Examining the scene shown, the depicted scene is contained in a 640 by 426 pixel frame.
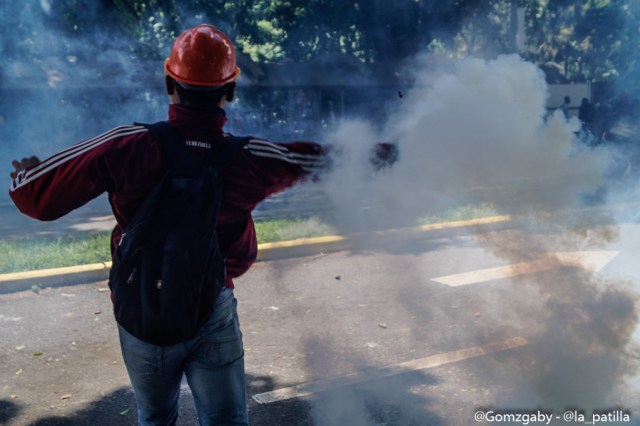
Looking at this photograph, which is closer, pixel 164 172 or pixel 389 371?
pixel 164 172

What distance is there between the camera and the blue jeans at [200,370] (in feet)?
6.91

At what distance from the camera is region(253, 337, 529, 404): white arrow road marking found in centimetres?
391

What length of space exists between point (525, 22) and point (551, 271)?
94.8ft

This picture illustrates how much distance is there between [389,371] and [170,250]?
259 centimetres

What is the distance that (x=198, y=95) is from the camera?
6.89ft

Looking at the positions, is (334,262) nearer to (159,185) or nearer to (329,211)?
(329,211)

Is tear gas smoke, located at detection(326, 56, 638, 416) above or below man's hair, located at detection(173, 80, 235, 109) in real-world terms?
below

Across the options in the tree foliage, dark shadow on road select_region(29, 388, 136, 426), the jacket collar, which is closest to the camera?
the jacket collar

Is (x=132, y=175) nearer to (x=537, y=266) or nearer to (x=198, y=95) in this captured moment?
(x=198, y=95)

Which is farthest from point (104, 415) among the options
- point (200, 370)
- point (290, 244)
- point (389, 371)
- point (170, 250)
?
point (290, 244)

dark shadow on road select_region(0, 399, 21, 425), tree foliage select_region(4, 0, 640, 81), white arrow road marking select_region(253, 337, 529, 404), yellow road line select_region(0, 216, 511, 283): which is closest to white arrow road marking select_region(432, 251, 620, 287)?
yellow road line select_region(0, 216, 511, 283)

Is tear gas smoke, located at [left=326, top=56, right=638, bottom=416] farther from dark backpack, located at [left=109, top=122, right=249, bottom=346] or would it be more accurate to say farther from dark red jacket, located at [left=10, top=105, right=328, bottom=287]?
dark backpack, located at [left=109, top=122, right=249, bottom=346]

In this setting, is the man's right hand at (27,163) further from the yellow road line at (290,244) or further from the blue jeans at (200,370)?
the yellow road line at (290,244)

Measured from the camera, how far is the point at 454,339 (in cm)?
479
